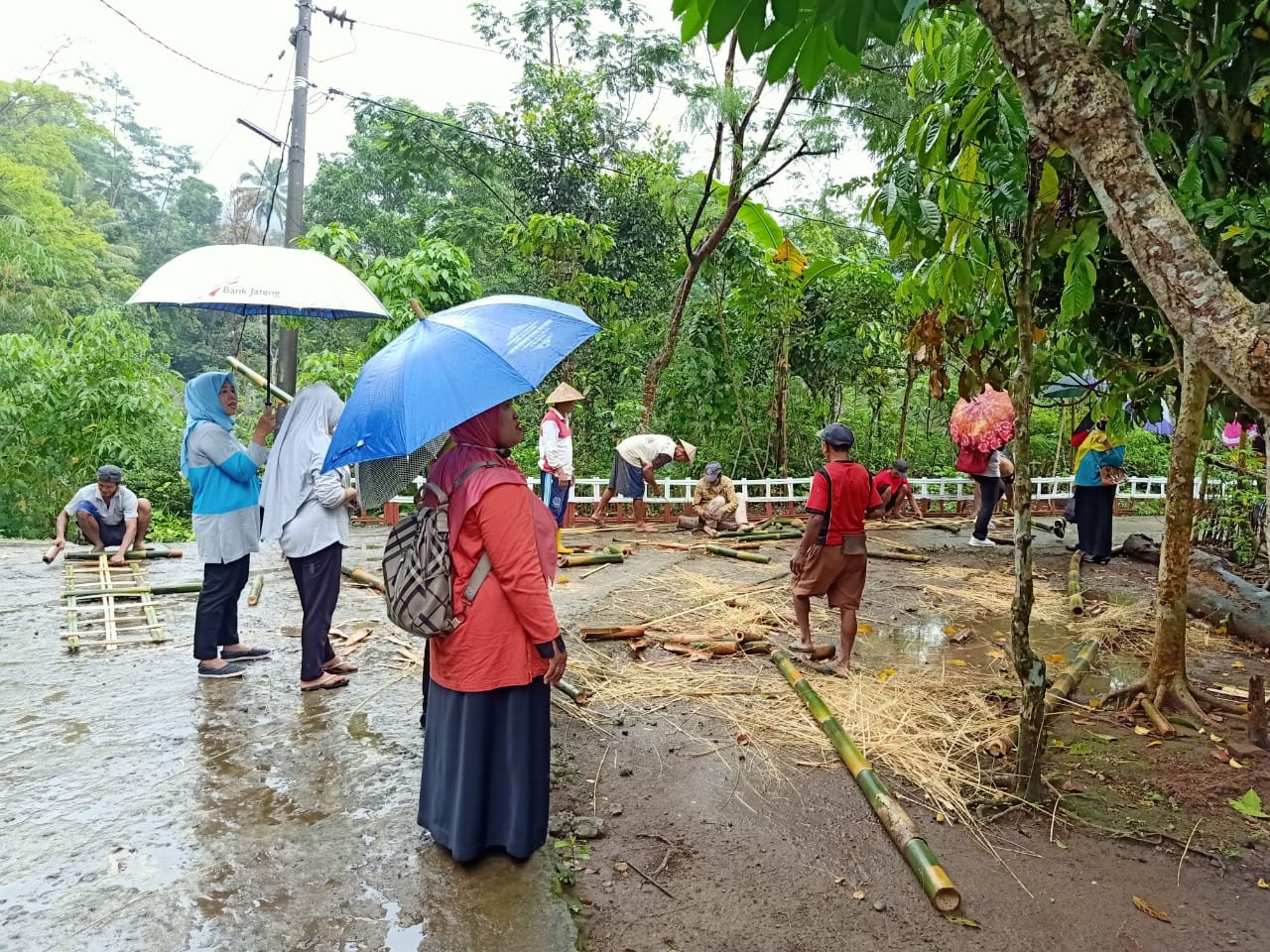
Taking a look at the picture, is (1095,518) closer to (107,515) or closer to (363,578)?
(363,578)

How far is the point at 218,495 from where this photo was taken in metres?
5.02

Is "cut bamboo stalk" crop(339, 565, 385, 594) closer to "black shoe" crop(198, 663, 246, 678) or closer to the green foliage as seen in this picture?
"black shoe" crop(198, 663, 246, 678)

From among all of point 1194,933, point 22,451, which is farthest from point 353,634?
point 22,451

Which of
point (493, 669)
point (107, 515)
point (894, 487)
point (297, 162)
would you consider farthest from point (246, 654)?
point (894, 487)

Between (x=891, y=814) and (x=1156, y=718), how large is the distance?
232 centimetres

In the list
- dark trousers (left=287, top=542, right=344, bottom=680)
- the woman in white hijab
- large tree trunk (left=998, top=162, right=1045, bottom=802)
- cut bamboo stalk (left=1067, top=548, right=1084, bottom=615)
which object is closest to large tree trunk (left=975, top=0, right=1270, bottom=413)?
large tree trunk (left=998, top=162, right=1045, bottom=802)

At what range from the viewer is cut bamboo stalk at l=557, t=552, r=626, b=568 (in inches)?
353

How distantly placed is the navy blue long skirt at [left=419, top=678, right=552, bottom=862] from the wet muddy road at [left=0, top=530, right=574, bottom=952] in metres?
0.12

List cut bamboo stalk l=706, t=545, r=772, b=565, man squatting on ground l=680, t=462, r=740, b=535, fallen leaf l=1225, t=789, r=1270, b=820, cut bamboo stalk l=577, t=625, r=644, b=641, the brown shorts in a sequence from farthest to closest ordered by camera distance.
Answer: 1. man squatting on ground l=680, t=462, r=740, b=535
2. cut bamboo stalk l=706, t=545, r=772, b=565
3. cut bamboo stalk l=577, t=625, r=644, b=641
4. the brown shorts
5. fallen leaf l=1225, t=789, r=1270, b=820

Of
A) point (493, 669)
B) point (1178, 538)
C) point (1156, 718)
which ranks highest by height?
point (1178, 538)

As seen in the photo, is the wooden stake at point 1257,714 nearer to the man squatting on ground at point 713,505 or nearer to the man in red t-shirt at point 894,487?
the man squatting on ground at point 713,505

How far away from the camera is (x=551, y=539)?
10.9ft

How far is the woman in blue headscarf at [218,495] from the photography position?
4.95 meters

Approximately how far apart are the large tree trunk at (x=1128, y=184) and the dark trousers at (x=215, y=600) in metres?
4.74
